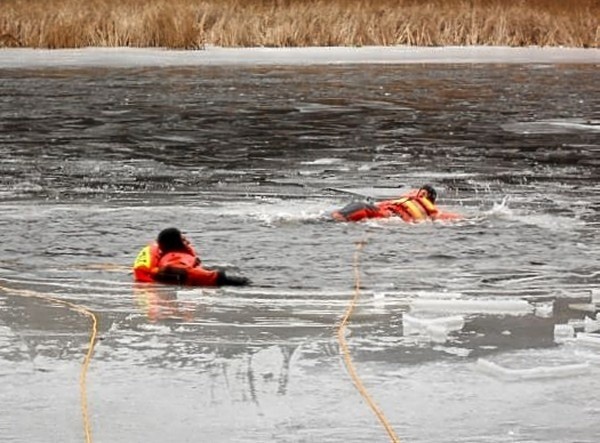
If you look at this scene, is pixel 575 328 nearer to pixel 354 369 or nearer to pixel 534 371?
pixel 534 371

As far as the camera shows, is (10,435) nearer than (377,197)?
Yes

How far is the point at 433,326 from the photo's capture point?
749 centimetres

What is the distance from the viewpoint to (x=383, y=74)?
1145 inches

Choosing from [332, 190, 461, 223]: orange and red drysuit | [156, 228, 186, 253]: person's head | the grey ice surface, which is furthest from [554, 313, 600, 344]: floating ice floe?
the grey ice surface

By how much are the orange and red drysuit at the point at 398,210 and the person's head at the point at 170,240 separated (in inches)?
106

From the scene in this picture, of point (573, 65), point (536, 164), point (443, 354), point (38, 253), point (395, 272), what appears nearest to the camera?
point (443, 354)

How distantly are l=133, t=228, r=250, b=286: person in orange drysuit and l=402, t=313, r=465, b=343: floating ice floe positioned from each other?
5.17 feet

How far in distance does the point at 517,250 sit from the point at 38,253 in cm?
346

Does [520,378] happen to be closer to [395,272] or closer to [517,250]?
[395,272]

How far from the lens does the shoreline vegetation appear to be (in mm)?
35312

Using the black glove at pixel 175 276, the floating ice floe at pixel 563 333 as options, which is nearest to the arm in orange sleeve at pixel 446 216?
the black glove at pixel 175 276

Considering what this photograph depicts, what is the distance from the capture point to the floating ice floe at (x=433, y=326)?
7.37 meters

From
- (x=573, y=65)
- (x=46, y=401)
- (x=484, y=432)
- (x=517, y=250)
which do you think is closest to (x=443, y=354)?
(x=484, y=432)

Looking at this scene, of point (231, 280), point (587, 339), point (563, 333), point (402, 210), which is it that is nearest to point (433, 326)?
point (563, 333)
